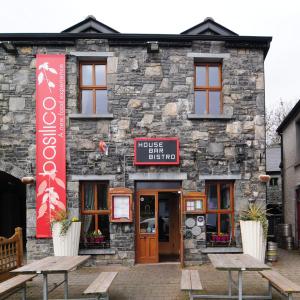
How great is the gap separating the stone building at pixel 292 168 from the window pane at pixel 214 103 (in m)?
3.98

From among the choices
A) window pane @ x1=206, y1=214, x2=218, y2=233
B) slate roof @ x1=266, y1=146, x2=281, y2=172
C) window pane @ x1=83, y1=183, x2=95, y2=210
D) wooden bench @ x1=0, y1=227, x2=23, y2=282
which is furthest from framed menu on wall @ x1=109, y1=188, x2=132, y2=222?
slate roof @ x1=266, y1=146, x2=281, y2=172

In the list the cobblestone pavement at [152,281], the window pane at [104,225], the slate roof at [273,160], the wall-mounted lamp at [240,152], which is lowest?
the cobblestone pavement at [152,281]

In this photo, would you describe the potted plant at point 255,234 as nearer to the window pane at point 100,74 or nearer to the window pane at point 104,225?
the window pane at point 104,225

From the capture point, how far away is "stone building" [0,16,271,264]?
10.3m

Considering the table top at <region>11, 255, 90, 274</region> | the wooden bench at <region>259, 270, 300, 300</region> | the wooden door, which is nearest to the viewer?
the wooden bench at <region>259, 270, 300, 300</region>

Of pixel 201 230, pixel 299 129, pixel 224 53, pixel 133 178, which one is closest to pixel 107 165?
pixel 133 178

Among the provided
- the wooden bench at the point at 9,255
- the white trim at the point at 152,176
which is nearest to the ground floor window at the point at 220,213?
the white trim at the point at 152,176

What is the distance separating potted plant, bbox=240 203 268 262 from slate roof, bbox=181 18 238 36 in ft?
16.5

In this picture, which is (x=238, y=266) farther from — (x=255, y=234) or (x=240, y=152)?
(x=240, y=152)

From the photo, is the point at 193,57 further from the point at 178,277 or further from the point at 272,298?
the point at 272,298

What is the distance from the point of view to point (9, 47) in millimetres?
10211

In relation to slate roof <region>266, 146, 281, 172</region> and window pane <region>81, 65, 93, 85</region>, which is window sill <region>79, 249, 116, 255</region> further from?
slate roof <region>266, 146, 281, 172</region>

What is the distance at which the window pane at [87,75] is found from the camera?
1068cm

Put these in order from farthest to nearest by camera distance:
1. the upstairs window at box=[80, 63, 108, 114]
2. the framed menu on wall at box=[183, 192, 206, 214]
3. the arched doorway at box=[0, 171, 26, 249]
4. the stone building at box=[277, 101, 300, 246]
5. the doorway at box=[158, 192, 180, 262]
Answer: the arched doorway at box=[0, 171, 26, 249] → the stone building at box=[277, 101, 300, 246] → the doorway at box=[158, 192, 180, 262] → the upstairs window at box=[80, 63, 108, 114] → the framed menu on wall at box=[183, 192, 206, 214]
